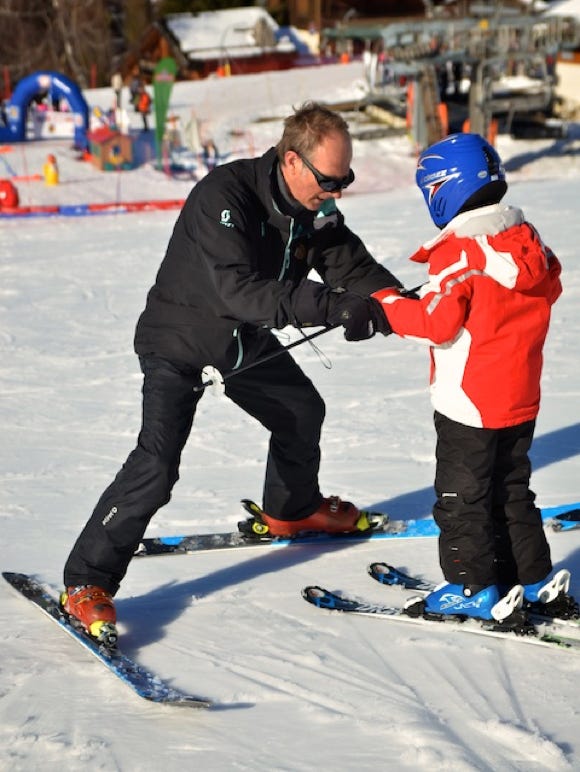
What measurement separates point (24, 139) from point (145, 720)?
18.3 metres

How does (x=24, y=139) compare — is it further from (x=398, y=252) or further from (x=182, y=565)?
(x=182, y=565)

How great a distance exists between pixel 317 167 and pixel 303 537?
1.71 metres

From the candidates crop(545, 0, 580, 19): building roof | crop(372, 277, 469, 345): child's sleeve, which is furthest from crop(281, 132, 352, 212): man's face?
crop(545, 0, 580, 19): building roof

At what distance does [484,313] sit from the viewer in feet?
11.4


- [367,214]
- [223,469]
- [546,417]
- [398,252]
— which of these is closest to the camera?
[223,469]

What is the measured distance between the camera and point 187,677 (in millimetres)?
3600

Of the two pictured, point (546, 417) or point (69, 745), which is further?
point (546, 417)

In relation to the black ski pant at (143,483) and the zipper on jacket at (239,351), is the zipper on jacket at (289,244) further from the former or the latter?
the black ski pant at (143,483)

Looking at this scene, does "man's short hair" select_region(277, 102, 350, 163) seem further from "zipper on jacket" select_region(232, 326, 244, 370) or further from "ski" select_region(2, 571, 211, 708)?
"ski" select_region(2, 571, 211, 708)

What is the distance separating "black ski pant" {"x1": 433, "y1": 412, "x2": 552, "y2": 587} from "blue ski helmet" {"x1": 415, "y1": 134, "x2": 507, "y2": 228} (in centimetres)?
70

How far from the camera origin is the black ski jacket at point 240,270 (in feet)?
12.2

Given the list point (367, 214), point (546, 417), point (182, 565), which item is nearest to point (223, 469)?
point (182, 565)

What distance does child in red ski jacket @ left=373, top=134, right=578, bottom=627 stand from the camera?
3.44 metres

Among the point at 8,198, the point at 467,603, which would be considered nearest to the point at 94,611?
the point at 467,603
